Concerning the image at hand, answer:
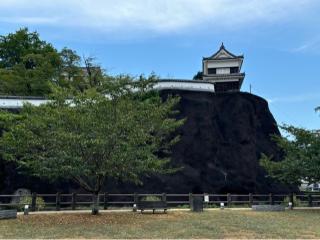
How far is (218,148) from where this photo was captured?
3878cm

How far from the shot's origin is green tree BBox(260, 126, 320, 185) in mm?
26422

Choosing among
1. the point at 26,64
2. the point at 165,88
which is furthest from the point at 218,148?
the point at 26,64

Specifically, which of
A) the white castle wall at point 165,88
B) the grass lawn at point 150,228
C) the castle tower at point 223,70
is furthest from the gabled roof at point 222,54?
the grass lawn at point 150,228

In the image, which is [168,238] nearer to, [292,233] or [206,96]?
[292,233]

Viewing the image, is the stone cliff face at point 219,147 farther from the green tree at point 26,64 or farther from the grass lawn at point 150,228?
the grass lawn at point 150,228

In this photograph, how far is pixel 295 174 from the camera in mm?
27391

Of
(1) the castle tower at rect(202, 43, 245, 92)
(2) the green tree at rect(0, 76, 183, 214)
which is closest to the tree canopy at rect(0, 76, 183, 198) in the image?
(2) the green tree at rect(0, 76, 183, 214)

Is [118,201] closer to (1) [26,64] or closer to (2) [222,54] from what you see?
(1) [26,64]

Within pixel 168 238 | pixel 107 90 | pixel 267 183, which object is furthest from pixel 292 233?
pixel 267 183

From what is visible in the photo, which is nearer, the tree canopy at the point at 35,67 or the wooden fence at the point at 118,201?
the wooden fence at the point at 118,201

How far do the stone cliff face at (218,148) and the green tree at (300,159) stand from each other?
8.06 metres

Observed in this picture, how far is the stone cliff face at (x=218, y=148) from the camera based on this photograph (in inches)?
1379

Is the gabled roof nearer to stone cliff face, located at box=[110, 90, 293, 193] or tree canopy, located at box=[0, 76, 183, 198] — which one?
stone cliff face, located at box=[110, 90, 293, 193]

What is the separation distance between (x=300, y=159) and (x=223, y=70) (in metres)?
27.3
